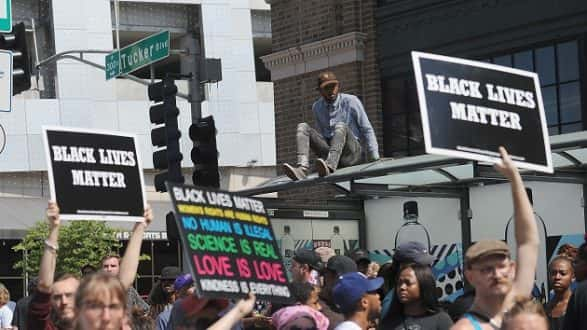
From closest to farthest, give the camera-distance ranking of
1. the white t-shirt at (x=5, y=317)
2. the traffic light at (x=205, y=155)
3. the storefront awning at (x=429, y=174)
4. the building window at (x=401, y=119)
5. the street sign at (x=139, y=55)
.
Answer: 1. the storefront awning at (x=429, y=174)
2. the white t-shirt at (x=5, y=317)
3. the traffic light at (x=205, y=155)
4. the street sign at (x=139, y=55)
5. the building window at (x=401, y=119)

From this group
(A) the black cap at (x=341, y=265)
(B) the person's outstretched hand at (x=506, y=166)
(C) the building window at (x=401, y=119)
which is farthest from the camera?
(C) the building window at (x=401, y=119)

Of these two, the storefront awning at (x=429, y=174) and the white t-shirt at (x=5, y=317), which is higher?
the storefront awning at (x=429, y=174)

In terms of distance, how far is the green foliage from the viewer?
126 feet

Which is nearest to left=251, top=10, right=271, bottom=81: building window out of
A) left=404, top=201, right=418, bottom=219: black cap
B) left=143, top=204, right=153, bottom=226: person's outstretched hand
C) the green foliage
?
the green foliage

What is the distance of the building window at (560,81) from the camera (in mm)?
18156

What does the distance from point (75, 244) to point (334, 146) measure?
79.1ft

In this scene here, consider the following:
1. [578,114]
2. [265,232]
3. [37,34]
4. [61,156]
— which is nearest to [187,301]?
[265,232]

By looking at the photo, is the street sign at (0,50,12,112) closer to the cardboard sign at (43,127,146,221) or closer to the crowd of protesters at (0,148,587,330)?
the crowd of protesters at (0,148,587,330)

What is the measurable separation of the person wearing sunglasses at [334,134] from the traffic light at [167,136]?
164cm

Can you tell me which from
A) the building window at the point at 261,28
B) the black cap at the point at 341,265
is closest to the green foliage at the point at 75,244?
A: the building window at the point at 261,28

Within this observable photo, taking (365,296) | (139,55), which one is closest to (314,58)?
(139,55)

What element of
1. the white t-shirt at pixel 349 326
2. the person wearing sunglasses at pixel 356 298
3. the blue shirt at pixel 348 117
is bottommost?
the white t-shirt at pixel 349 326

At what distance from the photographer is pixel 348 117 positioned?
16.1m

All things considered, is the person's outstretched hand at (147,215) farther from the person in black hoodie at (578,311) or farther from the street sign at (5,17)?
the street sign at (5,17)
